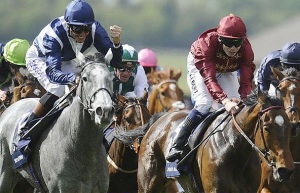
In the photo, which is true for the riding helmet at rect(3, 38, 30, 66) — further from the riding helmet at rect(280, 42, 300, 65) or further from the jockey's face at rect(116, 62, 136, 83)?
the riding helmet at rect(280, 42, 300, 65)

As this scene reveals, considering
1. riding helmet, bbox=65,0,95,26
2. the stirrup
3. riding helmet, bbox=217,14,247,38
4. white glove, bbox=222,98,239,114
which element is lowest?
the stirrup

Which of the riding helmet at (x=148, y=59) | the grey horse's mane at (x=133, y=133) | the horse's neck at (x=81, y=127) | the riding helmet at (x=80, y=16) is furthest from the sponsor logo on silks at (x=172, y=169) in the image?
the riding helmet at (x=148, y=59)

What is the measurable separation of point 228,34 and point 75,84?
1871 millimetres

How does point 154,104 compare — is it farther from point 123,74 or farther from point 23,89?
point 23,89

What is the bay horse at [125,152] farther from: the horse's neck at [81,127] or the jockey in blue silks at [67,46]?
the horse's neck at [81,127]

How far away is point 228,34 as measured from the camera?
1155 centimetres

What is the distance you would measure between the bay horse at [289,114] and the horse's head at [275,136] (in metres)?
0.91

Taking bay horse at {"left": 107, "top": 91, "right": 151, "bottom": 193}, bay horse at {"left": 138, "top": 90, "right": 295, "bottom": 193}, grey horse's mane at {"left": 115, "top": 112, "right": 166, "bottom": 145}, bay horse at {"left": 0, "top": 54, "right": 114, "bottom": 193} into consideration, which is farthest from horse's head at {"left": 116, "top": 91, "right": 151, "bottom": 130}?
bay horse at {"left": 0, "top": 54, "right": 114, "bottom": 193}

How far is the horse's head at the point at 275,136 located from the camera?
10.4 meters

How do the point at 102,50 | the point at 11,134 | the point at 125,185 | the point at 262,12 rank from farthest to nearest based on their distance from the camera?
the point at 262,12, the point at 125,185, the point at 11,134, the point at 102,50

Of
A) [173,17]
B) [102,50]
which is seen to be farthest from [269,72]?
[173,17]

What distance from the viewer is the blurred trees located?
90.5 feet

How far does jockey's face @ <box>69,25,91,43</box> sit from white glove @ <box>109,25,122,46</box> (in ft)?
0.80

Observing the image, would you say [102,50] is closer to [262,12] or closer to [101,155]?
[101,155]
